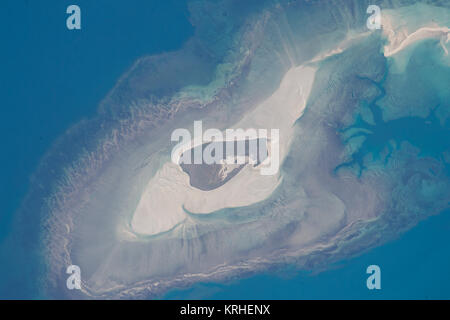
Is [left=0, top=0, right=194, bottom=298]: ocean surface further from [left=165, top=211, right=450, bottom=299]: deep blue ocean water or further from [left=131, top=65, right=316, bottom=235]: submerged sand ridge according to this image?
[left=165, top=211, right=450, bottom=299]: deep blue ocean water

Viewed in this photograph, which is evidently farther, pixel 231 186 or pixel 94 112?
pixel 231 186

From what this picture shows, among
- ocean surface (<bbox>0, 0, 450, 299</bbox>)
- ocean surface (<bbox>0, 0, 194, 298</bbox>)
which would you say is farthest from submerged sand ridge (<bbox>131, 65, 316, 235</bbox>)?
ocean surface (<bbox>0, 0, 194, 298</bbox>)

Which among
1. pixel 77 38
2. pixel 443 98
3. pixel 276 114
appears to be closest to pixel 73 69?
pixel 77 38

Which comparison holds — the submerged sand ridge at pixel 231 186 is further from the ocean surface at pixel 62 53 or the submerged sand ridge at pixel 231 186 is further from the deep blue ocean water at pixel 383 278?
the ocean surface at pixel 62 53

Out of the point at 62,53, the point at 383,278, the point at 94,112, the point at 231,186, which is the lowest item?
the point at 383,278

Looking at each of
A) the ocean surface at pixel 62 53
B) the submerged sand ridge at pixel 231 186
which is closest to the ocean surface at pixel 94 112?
the ocean surface at pixel 62 53

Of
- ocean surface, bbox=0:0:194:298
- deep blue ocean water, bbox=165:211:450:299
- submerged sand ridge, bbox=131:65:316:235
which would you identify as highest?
ocean surface, bbox=0:0:194:298

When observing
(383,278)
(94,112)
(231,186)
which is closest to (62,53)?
(94,112)

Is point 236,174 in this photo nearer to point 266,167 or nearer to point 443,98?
point 266,167

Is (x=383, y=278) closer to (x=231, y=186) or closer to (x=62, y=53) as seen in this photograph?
(x=231, y=186)
